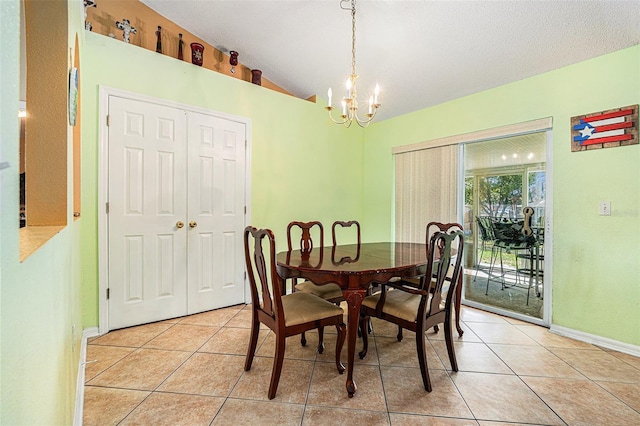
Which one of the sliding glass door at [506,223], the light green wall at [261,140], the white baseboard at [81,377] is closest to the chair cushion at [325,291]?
the light green wall at [261,140]

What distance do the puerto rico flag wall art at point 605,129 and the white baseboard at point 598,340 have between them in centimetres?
159

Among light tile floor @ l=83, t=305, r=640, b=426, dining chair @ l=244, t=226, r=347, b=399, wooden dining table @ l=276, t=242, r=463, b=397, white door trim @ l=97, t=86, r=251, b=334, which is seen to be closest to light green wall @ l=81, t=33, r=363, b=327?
white door trim @ l=97, t=86, r=251, b=334

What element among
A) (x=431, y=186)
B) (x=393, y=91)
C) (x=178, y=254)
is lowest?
(x=178, y=254)

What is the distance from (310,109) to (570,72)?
2.71 m

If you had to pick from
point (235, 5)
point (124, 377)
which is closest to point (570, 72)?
point (235, 5)

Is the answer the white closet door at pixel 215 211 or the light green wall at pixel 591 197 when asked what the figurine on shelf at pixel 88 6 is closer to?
the white closet door at pixel 215 211

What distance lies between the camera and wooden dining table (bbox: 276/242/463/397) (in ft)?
5.79

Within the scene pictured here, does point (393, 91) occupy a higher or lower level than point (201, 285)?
higher

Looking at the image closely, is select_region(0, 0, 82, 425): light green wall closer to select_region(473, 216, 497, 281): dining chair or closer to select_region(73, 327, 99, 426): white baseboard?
select_region(73, 327, 99, 426): white baseboard

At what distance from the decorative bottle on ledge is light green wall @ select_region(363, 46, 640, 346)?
3.11 m

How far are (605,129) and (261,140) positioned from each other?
10.6 feet

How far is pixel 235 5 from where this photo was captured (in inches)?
106

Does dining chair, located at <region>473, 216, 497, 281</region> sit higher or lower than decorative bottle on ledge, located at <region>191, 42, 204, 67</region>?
lower

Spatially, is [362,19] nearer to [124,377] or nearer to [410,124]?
[410,124]
